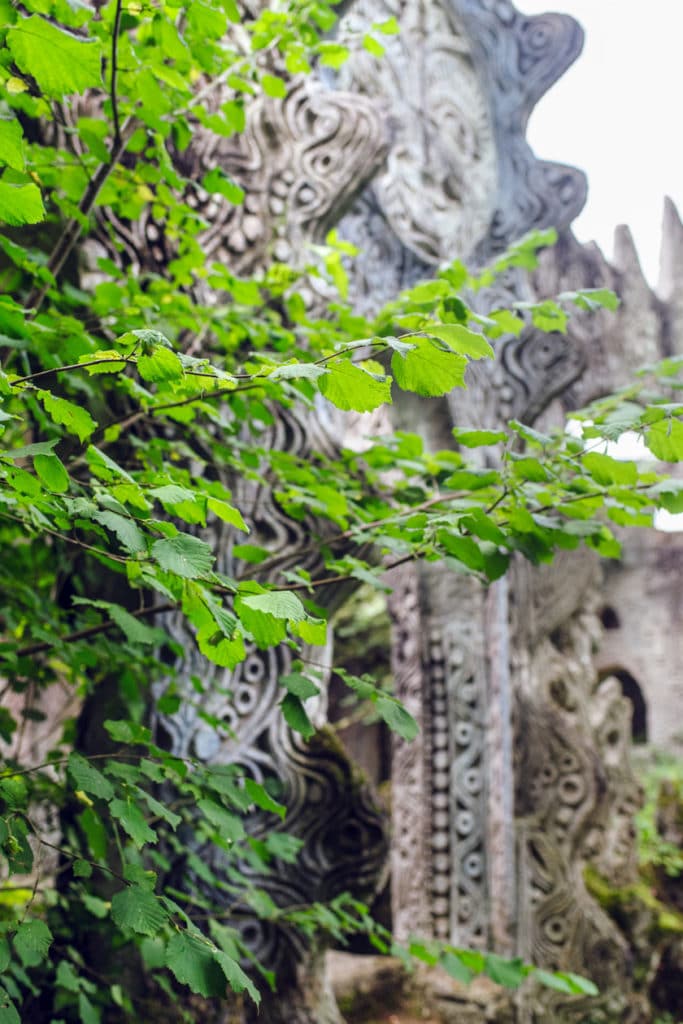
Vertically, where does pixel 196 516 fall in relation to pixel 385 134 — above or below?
below

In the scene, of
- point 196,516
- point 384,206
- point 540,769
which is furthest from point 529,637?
point 196,516

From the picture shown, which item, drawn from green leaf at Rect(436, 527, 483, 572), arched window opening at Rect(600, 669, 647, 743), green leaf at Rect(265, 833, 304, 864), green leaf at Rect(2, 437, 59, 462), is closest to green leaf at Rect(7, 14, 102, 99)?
green leaf at Rect(2, 437, 59, 462)

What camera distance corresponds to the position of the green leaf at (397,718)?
135 centimetres

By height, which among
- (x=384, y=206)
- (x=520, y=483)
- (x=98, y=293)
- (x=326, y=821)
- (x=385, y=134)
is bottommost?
(x=326, y=821)

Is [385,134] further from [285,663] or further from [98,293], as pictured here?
[285,663]

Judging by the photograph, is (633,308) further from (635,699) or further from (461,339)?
(461,339)

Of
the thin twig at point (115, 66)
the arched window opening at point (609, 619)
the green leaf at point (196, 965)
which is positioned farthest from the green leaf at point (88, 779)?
the arched window opening at point (609, 619)

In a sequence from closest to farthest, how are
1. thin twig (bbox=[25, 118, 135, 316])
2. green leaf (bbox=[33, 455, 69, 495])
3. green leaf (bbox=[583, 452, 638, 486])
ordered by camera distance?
green leaf (bbox=[33, 455, 69, 495]) → green leaf (bbox=[583, 452, 638, 486]) → thin twig (bbox=[25, 118, 135, 316])

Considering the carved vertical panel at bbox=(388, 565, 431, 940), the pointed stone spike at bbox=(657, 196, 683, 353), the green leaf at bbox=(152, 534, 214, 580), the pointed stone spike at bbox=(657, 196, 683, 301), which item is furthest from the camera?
the pointed stone spike at bbox=(657, 196, 683, 301)

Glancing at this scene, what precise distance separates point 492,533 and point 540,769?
14.7 ft

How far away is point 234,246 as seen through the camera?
9.91 feet

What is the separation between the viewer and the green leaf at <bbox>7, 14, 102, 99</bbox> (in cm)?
101

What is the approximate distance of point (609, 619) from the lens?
532 inches

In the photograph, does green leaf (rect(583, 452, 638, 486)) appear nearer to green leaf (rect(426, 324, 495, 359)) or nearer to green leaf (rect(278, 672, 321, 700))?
green leaf (rect(426, 324, 495, 359))
